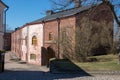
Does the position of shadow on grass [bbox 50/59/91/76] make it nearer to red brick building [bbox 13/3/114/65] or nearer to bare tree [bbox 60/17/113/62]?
bare tree [bbox 60/17/113/62]

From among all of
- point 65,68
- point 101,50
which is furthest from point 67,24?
point 65,68

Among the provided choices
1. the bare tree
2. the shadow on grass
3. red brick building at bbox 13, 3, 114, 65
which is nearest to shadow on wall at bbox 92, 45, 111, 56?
the bare tree

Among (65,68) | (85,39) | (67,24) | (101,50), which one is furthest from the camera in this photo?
(67,24)

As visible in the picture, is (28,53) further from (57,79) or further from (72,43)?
(57,79)

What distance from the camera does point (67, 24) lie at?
34062 millimetres

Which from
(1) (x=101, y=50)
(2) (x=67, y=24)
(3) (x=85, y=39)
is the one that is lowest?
(1) (x=101, y=50)

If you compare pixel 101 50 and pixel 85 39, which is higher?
pixel 85 39

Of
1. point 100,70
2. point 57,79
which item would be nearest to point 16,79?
point 57,79

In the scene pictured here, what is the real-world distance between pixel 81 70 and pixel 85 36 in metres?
5.70

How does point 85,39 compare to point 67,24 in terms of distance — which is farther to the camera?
point 67,24

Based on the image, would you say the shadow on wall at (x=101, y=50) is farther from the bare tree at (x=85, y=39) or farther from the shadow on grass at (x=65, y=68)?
the shadow on grass at (x=65, y=68)

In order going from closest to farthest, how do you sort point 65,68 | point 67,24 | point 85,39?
point 65,68 < point 85,39 < point 67,24

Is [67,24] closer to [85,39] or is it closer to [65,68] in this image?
[85,39]

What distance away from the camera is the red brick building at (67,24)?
3098 cm
